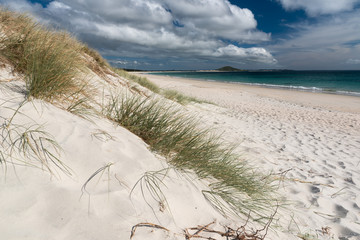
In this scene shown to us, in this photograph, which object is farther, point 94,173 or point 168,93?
point 168,93

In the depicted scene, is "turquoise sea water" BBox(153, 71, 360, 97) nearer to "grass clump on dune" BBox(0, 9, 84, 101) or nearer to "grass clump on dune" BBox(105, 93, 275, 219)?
"grass clump on dune" BBox(105, 93, 275, 219)

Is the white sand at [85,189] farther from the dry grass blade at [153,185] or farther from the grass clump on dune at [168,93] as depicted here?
the grass clump on dune at [168,93]

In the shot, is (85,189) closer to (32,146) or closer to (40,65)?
(32,146)

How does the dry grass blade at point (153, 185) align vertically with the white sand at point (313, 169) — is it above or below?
above

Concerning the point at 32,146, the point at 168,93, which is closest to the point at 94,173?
the point at 32,146

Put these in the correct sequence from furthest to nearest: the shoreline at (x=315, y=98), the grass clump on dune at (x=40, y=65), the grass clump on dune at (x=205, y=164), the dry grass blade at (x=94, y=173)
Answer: the shoreline at (x=315, y=98) → the grass clump on dune at (x=40, y=65) → the grass clump on dune at (x=205, y=164) → the dry grass blade at (x=94, y=173)

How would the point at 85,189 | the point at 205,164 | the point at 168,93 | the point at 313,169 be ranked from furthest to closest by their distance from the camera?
the point at 168,93 < the point at 313,169 < the point at 205,164 < the point at 85,189

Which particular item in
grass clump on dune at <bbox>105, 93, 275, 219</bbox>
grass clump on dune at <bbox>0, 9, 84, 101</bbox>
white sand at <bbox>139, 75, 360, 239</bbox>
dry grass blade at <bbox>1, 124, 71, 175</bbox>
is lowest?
white sand at <bbox>139, 75, 360, 239</bbox>

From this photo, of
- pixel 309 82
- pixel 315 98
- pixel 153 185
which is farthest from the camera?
pixel 309 82

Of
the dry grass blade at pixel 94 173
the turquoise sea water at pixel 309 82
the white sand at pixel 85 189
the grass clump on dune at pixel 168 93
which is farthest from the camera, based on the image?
the turquoise sea water at pixel 309 82

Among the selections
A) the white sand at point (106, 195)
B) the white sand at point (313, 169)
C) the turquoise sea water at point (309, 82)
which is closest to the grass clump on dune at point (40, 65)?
the white sand at point (106, 195)

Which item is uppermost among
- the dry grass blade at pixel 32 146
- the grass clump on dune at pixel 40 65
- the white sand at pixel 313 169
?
the grass clump on dune at pixel 40 65

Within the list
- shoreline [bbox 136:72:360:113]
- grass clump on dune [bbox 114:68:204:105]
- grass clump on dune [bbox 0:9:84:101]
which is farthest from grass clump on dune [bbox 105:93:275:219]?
shoreline [bbox 136:72:360:113]

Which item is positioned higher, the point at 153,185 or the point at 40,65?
the point at 40,65
